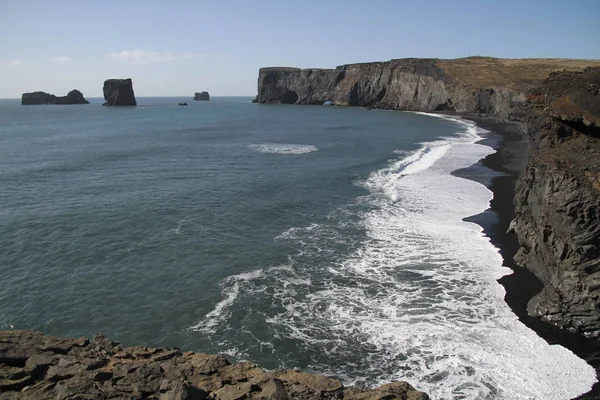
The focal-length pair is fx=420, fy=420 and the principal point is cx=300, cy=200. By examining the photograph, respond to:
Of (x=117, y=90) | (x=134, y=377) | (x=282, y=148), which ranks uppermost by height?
(x=117, y=90)

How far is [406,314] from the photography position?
18.6m

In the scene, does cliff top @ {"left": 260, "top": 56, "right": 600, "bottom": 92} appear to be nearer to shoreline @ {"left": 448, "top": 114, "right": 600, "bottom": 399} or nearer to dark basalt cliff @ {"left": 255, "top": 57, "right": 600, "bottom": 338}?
shoreline @ {"left": 448, "top": 114, "right": 600, "bottom": 399}

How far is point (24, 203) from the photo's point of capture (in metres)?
33.2

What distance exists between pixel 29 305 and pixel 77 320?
286cm

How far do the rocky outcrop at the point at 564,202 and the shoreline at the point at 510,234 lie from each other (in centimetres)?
52

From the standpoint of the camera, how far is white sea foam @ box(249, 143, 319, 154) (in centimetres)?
6038

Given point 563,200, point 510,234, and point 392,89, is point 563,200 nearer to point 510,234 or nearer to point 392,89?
point 510,234

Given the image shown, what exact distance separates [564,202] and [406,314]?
8.58m

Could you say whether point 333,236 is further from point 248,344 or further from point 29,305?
point 29,305

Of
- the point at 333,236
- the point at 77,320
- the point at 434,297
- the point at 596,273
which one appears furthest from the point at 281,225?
the point at 596,273

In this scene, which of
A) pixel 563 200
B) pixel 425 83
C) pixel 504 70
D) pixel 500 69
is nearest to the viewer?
pixel 563 200

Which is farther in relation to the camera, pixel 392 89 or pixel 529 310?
pixel 392 89

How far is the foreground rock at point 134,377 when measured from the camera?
9.59 metres

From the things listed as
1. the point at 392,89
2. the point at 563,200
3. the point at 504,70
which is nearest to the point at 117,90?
the point at 392,89
